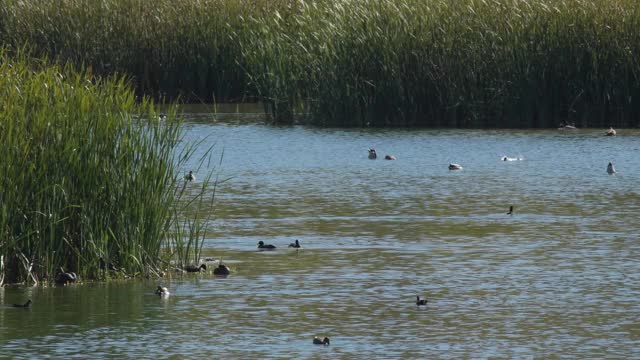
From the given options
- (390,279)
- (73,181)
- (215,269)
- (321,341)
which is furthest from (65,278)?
(321,341)

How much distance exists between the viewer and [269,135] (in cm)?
2528

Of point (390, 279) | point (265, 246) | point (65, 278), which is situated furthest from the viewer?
point (265, 246)

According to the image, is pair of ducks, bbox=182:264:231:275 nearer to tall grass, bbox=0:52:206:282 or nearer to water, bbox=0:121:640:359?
water, bbox=0:121:640:359

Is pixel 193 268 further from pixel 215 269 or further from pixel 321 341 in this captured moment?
pixel 321 341

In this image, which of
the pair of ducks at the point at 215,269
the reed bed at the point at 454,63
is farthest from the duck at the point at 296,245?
the reed bed at the point at 454,63

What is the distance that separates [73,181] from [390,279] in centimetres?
256

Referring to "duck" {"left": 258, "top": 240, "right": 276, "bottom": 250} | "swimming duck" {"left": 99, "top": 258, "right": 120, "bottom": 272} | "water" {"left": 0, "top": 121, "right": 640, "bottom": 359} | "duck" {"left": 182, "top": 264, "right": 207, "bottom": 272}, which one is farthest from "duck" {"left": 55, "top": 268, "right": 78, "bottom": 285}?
"duck" {"left": 258, "top": 240, "right": 276, "bottom": 250}

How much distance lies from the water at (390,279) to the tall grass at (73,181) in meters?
0.28

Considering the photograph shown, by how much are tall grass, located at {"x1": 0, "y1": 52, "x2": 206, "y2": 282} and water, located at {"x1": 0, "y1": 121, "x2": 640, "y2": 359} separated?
0.28 meters

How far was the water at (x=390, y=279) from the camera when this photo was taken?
9.96 metres

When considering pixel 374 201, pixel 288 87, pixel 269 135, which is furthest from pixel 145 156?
pixel 288 87

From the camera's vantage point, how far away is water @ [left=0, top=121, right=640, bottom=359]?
9.96m

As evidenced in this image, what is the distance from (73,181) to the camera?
38.5 feet

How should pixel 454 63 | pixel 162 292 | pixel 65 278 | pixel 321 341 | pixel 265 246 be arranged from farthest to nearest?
pixel 454 63, pixel 265 246, pixel 65 278, pixel 162 292, pixel 321 341
